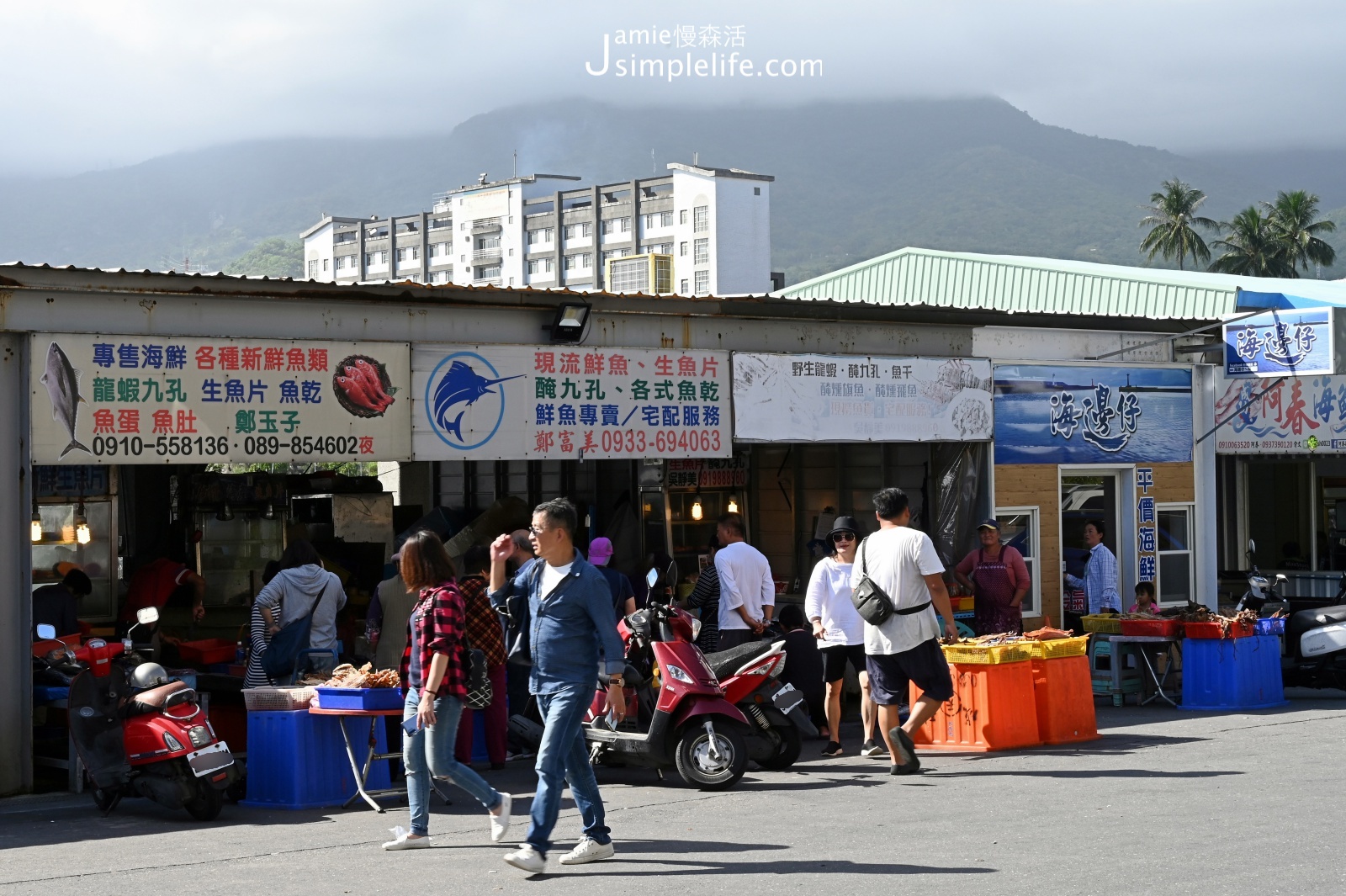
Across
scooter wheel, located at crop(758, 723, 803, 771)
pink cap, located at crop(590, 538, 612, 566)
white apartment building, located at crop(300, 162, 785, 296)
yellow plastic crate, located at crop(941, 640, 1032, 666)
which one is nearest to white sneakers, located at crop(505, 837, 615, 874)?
scooter wheel, located at crop(758, 723, 803, 771)

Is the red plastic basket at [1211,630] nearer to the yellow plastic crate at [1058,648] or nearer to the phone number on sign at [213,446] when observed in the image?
the yellow plastic crate at [1058,648]

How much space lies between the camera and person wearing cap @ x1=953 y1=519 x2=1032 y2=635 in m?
13.8

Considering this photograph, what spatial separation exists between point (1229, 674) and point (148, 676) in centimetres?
921

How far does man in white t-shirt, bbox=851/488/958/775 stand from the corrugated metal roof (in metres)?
12.2

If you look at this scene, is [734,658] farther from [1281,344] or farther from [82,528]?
[1281,344]

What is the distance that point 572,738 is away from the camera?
755 centimetres

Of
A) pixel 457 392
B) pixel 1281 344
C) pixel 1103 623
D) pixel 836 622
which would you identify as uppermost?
pixel 1281 344

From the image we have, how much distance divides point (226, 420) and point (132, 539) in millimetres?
6793

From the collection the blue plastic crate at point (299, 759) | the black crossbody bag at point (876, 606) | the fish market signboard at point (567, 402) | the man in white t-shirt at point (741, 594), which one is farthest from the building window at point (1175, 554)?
the blue plastic crate at point (299, 759)

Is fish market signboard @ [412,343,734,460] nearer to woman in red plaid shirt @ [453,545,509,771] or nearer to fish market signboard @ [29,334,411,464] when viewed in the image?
fish market signboard @ [29,334,411,464]

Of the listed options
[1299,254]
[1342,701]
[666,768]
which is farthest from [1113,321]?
[1299,254]

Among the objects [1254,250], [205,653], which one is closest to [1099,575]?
[205,653]

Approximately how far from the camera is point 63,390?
10562 mm

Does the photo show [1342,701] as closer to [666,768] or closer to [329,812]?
[666,768]
